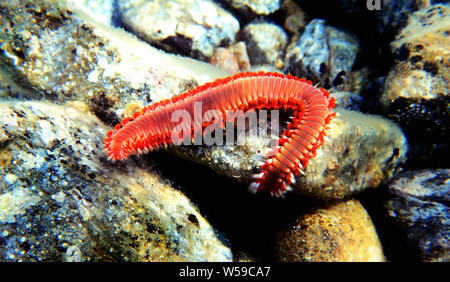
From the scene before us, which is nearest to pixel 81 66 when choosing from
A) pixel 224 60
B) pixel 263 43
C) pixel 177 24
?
pixel 177 24

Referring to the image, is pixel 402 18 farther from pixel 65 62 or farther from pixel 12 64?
pixel 12 64

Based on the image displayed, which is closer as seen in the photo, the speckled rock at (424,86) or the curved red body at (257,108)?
the curved red body at (257,108)

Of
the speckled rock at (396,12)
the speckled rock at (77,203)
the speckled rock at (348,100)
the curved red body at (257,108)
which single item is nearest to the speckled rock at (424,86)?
the speckled rock at (396,12)

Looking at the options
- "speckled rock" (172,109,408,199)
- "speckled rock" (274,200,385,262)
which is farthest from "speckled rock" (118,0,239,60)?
"speckled rock" (274,200,385,262)

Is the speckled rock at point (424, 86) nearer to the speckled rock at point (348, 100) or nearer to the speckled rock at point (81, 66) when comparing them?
the speckled rock at point (348, 100)

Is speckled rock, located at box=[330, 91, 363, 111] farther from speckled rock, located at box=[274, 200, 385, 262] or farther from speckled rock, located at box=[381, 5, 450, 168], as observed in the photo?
speckled rock, located at box=[274, 200, 385, 262]

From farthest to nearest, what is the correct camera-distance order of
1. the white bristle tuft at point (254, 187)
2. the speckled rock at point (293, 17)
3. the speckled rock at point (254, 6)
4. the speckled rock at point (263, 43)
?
the speckled rock at point (293, 17) < the speckled rock at point (263, 43) < the speckled rock at point (254, 6) < the white bristle tuft at point (254, 187)
